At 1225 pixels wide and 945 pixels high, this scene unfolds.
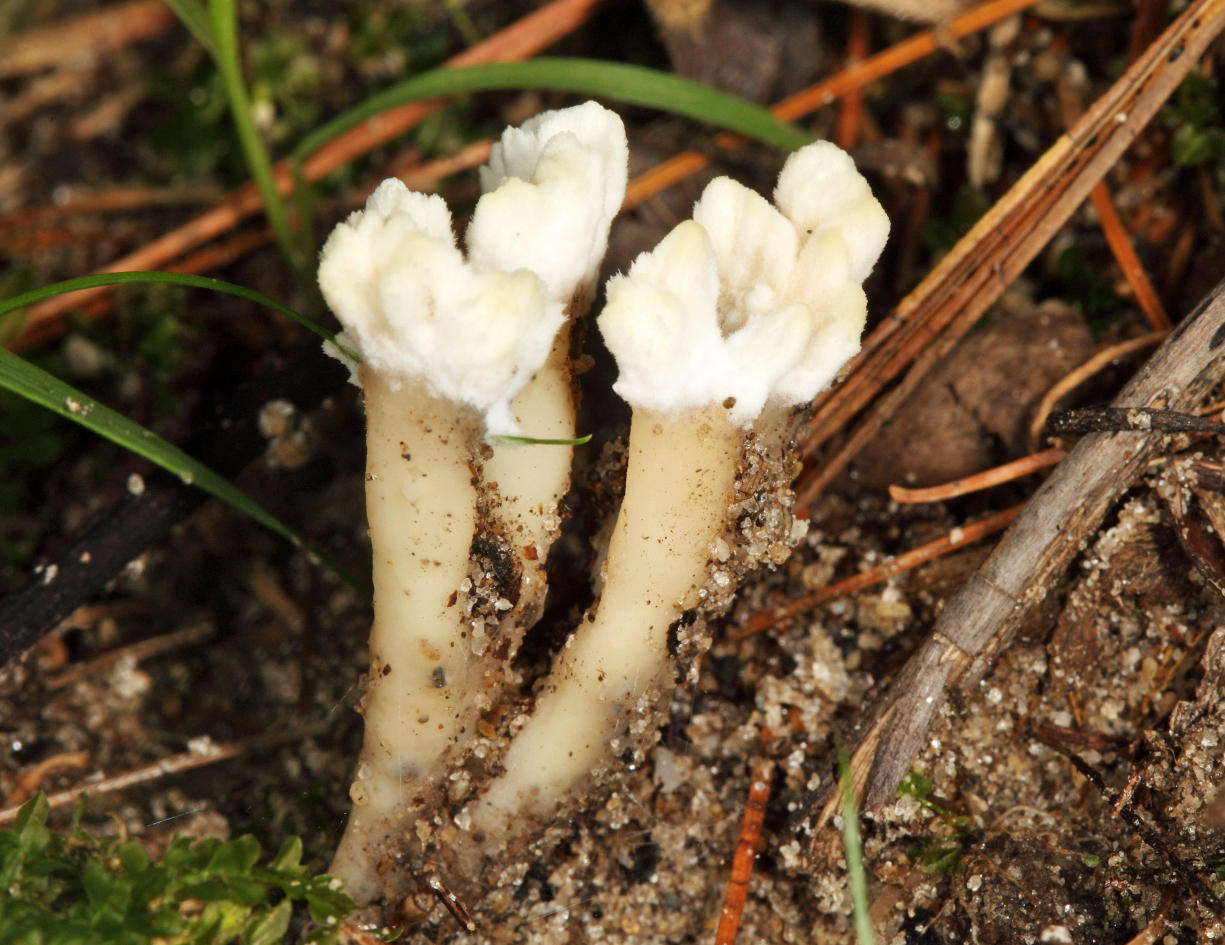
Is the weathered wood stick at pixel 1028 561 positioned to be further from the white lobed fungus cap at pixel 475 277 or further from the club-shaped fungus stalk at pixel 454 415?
the white lobed fungus cap at pixel 475 277

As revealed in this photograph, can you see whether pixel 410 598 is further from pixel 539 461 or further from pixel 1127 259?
pixel 1127 259

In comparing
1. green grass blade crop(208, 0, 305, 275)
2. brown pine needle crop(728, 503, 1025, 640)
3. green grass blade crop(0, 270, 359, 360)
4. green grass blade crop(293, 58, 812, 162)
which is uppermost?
green grass blade crop(208, 0, 305, 275)

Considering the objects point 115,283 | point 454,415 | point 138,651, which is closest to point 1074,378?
point 454,415

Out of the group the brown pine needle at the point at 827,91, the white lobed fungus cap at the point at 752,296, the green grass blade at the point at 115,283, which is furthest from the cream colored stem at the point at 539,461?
the brown pine needle at the point at 827,91

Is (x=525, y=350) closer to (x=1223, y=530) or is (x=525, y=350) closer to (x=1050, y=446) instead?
(x=1050, y=446)

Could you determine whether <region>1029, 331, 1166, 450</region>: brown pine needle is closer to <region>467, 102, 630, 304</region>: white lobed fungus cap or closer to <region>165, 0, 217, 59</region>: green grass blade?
<region>467, 102, 630, 304</region>: white lobed fungus cap

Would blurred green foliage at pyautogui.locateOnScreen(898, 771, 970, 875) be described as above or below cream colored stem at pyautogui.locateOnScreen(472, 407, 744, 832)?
below

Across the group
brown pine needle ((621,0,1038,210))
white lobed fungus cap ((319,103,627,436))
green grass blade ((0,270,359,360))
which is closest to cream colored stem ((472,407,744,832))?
white lobed fungus cap ((319,103,627,436))
